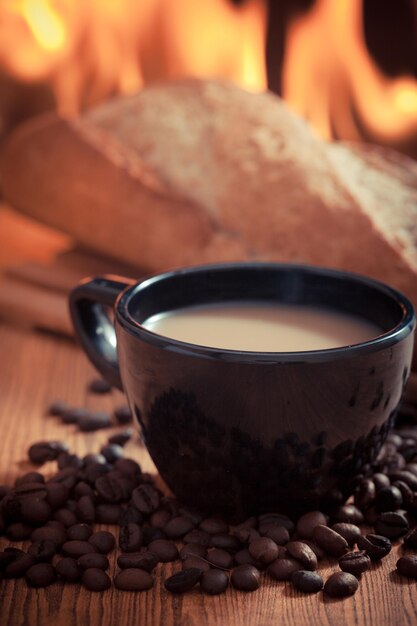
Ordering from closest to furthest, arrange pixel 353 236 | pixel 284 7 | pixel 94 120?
pixel 353 236 → pixel 94 120 → pixel 284 7

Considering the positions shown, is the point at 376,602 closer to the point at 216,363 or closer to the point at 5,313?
the point at 216,363

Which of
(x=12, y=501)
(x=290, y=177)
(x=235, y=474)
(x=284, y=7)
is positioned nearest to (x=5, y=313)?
(x=290, y=177)

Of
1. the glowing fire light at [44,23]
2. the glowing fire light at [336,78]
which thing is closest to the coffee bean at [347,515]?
the glowing fire light at [336,78]

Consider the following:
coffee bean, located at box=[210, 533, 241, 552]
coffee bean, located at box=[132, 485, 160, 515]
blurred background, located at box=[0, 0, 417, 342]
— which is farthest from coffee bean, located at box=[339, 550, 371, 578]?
blurred background, located at box=[0, 0, 417, 342]

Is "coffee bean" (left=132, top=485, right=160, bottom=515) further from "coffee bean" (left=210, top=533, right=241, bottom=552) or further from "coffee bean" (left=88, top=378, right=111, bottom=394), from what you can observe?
"coffee bean" (left=88, top=378, right=111, bottom=394)

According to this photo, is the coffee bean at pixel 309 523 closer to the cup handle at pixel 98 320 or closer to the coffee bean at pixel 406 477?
the coffee bean at pixel 406 477
